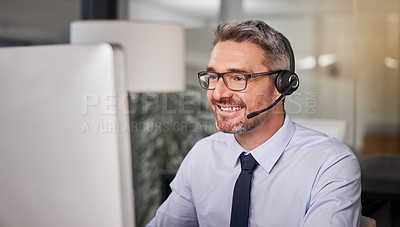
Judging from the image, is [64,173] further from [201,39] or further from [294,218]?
[201,39]

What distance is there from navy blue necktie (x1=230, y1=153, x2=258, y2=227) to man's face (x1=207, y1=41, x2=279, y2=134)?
4.8 inches

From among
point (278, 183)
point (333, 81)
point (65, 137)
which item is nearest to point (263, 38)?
point (278, 183)

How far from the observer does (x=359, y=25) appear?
3.45m

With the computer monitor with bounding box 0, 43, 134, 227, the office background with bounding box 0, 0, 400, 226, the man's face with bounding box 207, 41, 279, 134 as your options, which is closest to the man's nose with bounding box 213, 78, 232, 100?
the man's face with bounding box 207, 41, 279, 134

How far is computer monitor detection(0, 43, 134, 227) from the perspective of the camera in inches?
25.2

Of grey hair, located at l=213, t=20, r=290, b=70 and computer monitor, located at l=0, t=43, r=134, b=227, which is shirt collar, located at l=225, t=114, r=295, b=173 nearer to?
grey hair, located at l=213, t=20, r=290, b=70

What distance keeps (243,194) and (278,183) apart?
88 millimetres

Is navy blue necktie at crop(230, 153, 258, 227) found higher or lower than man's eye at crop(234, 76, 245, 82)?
lower

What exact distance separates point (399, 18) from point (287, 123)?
271 cm

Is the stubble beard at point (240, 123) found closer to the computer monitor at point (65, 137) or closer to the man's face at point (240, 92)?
the man's face at point (240, 92)

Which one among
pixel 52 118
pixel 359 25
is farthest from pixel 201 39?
pixel 52 118

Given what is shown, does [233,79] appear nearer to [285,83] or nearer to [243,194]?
[285,83]

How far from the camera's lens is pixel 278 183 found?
1.14m

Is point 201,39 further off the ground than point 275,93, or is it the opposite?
point 201,39
